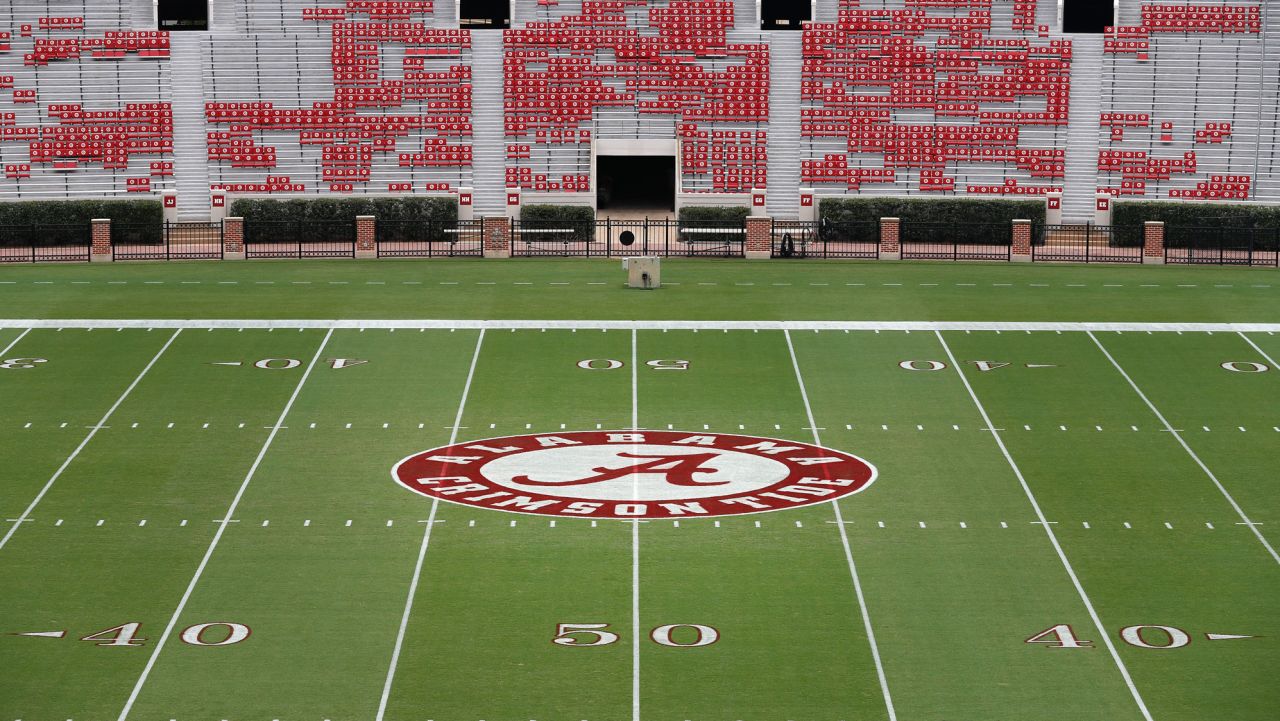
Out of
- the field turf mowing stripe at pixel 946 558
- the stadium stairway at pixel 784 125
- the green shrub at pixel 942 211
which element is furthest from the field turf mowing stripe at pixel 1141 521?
the stadium stairway at pixel 784 125

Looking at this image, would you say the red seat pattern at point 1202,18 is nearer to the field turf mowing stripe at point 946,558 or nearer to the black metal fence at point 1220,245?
the black metal fence at point 1220,245

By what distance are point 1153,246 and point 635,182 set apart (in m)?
18.7

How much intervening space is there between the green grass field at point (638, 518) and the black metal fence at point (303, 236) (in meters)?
8.40

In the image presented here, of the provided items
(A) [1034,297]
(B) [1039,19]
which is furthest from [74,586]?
(B) [1039,19]

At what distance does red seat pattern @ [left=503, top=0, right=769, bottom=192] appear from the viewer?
191ft

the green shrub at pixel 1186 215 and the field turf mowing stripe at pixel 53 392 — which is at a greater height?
the green shrub at pixel 1186 215

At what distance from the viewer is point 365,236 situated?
163 ft

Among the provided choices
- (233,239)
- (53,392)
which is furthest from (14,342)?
(233,239)

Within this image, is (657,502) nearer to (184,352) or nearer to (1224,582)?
(1224,582)

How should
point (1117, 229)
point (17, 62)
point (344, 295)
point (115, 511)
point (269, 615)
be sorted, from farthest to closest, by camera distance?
point (17, 62), point (1117, 229), point (344, 295), point (115, 511), point (269, 615)

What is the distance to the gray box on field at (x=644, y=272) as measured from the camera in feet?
141

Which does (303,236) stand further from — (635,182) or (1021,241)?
(1021,241)

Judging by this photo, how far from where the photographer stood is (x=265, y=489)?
93.9 feet

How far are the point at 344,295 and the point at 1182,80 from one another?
99.4ft
